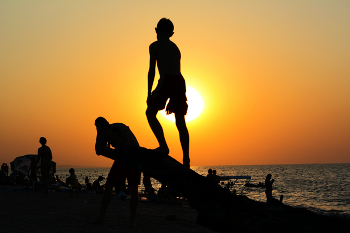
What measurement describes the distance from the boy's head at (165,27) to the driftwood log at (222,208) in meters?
1.91

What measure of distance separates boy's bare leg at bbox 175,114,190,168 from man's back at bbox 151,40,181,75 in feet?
2.42

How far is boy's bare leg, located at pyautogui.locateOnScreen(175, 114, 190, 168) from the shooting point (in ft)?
17.1

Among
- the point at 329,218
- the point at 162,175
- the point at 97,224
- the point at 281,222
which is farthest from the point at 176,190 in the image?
the point at 97,224

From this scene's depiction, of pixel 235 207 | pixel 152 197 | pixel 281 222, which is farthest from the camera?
pixel 152 197

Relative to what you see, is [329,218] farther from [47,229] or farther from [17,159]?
[17,159]

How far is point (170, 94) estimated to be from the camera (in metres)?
5.05

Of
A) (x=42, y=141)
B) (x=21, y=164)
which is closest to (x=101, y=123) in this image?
(x=42, y=141)

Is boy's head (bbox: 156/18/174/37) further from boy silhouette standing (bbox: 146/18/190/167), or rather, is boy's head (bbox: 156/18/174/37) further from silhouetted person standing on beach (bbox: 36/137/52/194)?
silhouetted person standing on beach (bbox: 36/137/52/194)

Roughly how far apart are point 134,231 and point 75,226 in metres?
1.30

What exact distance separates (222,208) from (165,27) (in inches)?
114

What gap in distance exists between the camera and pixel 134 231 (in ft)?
22.6

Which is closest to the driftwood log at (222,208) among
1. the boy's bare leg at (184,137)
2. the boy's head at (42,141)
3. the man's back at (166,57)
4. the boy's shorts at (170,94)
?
the boy's bare leg at (184,137)

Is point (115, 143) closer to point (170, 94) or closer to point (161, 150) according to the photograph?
point (161, 150)

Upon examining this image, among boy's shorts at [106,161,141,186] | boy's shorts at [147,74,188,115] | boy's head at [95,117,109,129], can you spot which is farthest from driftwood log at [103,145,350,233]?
boy's shorts at [106,161,141,186]
